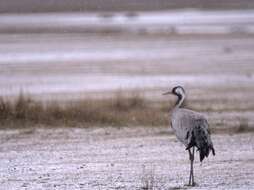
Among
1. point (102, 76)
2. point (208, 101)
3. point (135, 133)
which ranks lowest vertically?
point (135, 133)

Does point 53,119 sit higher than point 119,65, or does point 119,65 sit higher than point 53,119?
point 119,65

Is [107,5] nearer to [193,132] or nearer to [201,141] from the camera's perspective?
[193,132]

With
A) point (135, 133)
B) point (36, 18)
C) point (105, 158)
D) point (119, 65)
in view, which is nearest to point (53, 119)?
point (135, 133)

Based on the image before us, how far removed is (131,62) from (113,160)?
17160 mm

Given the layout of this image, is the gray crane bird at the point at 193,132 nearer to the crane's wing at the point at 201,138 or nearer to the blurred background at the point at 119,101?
the crane's wing at the point at 201,138

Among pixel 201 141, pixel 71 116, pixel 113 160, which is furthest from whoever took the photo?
pixel 71 116

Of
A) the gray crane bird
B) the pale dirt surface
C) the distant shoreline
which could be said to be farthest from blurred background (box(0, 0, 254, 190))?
the distant shoreline

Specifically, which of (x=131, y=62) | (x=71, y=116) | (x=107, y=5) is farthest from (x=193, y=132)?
(x=107, y=5)

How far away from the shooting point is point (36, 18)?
187 feet

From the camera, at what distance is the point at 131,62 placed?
32406mm

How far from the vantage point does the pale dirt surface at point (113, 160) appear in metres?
13.5

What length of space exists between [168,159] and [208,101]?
8087 mm

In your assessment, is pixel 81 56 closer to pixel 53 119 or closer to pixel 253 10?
pixel 53 119

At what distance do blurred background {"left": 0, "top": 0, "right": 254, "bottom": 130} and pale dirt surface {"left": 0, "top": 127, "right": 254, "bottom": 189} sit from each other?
1473mm
